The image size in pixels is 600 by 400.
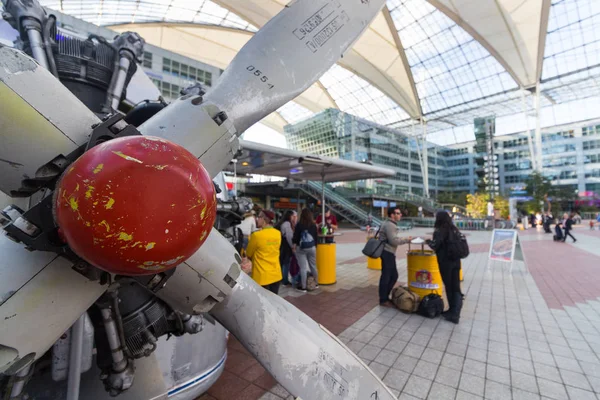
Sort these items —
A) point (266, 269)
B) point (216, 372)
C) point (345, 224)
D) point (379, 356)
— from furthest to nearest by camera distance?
point (345, 224) < point (266, 269) < point (379, 356) < point (216, 372)

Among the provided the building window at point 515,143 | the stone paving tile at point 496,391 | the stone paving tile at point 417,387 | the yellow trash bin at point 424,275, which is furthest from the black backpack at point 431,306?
the building window at point 515,143

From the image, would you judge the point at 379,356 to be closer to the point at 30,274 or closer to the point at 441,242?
the point at 441,242

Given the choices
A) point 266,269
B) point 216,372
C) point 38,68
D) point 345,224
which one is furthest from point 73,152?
point 345,224

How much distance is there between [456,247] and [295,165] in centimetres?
476

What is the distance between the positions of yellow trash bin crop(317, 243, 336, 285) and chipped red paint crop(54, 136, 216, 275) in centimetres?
652

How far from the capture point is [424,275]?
5.34m

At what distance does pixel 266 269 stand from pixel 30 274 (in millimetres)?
3762

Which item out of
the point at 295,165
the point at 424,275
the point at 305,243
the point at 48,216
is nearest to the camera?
the point at 48,216

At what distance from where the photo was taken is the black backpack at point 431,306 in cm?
491

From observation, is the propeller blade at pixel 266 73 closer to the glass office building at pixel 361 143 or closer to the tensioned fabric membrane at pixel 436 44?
the tensioned fabric membrane at pixel 436 44

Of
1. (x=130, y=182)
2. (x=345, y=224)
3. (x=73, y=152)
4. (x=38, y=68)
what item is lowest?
(x=345, y=224)

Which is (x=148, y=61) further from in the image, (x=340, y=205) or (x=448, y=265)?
(x=448, y=265)

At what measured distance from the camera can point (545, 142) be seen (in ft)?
212

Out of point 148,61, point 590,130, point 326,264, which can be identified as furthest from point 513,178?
point 326,264
